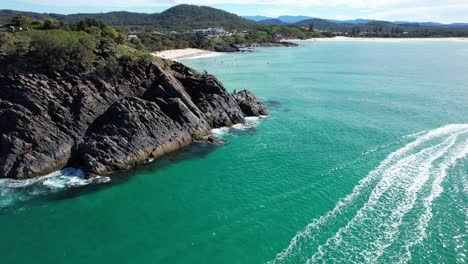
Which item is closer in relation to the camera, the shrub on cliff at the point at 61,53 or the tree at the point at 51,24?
the shrub on cliff at the point at 61,53

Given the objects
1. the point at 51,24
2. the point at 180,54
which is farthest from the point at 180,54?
the point at 51,24

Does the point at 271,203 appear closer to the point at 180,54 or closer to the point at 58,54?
the point at 58,54

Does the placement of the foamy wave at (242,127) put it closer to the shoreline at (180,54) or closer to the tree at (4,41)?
the tree at (4,41)

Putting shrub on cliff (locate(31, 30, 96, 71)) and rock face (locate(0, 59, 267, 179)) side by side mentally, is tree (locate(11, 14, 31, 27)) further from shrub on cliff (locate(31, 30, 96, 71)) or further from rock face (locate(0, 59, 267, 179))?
rock face (locate(0, 59, 267, 179))

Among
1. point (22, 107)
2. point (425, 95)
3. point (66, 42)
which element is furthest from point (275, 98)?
point (22, 107)

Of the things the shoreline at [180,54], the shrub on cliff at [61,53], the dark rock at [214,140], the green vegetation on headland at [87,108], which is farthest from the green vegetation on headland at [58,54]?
the shoreline at [180,54]

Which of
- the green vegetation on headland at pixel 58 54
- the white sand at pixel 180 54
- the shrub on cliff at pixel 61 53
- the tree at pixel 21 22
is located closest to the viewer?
the green vegetation on headland at pixel 58 54

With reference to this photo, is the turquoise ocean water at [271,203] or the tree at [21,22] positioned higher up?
the tree at [21,22]
